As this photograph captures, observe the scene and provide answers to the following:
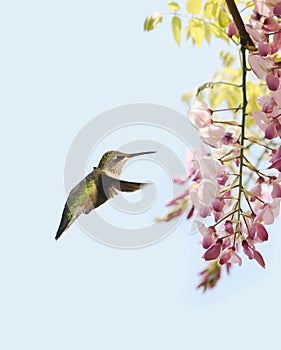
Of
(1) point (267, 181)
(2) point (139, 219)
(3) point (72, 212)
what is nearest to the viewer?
(3) point (72, 212)

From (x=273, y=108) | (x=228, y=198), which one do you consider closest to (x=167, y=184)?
(x=228, y=198)

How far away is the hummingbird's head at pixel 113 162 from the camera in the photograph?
733 mm

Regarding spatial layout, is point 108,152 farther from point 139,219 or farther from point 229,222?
point 229,222

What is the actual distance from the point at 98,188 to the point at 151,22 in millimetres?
769

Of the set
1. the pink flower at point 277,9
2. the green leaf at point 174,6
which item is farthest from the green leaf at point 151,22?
the pink flower at point 277,9

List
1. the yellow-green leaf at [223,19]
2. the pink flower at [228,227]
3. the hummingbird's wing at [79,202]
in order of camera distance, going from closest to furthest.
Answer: the hummingbird's wing at [79,202], the pink flower at [228,227], the yellow-green leaf at [223,19]

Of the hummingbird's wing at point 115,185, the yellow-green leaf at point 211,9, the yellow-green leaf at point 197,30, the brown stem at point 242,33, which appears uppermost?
the yellow-green leaf at point 197,30

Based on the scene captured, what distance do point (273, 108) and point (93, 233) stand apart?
0.98 ft

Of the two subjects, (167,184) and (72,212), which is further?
(167,184)

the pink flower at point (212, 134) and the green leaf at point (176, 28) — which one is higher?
the green leaf at point (176, 28)

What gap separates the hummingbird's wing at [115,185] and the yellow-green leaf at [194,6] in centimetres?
69

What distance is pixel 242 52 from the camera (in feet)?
3.01

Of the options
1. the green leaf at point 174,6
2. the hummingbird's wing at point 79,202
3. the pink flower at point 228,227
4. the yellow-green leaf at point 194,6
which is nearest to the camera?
the hummingbird's wing at point 79,202

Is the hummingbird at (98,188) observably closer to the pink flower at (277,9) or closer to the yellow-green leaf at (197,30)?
the pink flower at (277,9)
